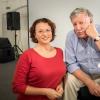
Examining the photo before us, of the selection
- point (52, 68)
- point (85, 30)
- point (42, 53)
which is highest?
point (85, 30)

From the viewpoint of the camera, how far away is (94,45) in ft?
6.79

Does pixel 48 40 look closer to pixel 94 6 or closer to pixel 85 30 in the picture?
pixel 85 30

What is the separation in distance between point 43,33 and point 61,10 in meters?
2.81

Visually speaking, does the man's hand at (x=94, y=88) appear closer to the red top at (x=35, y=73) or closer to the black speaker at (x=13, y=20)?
the red top at (x=35, y=73)

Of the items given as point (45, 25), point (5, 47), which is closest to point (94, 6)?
point (5, 47)

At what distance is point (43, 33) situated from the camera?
1884 millimetres

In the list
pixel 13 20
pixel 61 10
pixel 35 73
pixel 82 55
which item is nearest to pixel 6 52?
pixel 13 20

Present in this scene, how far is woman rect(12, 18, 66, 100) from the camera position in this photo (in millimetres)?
1749

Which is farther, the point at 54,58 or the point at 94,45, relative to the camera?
the point at 94,45

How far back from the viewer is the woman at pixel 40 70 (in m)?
1.75

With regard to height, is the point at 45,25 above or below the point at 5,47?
above

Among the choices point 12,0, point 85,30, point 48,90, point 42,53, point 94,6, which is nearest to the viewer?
point 48,90

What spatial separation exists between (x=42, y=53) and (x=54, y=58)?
0.11 metres

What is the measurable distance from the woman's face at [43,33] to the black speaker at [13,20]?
3450mm
